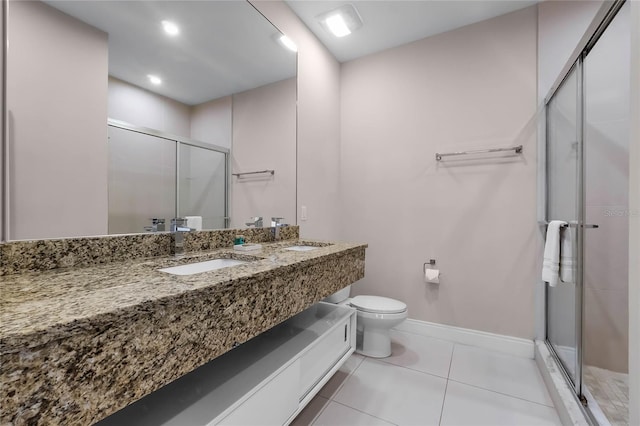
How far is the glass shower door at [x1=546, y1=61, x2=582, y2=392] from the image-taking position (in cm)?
156

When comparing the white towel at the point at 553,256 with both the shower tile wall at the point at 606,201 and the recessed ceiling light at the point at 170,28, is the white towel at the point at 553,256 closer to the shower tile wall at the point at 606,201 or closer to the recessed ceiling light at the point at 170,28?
the shower tile wall at the point at 606,201

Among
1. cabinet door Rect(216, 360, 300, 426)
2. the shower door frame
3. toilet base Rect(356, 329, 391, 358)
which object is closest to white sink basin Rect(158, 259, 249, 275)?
cabinet door Rect(216, 360, 300, 426)

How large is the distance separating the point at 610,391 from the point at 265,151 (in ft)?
7.64

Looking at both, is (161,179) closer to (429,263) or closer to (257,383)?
(257,383)

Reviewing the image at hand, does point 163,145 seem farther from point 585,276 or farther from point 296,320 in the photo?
point 585,276

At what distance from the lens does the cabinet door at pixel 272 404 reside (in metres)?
0.94

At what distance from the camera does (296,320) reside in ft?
5.52

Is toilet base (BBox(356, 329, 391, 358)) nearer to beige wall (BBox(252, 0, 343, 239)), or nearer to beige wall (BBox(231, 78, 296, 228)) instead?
beige wall (BBox(252, 0, 343, 239))

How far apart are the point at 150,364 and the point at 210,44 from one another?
161 centimetres

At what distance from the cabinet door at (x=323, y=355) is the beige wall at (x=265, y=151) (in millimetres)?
855

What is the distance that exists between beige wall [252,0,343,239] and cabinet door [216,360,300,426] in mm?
1210

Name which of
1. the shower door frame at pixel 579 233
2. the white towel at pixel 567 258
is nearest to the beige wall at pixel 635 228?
the shower door frame at pixel 579 233

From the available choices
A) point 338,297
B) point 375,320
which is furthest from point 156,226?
point 375,320

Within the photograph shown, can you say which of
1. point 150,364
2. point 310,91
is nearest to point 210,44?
point 310,91
